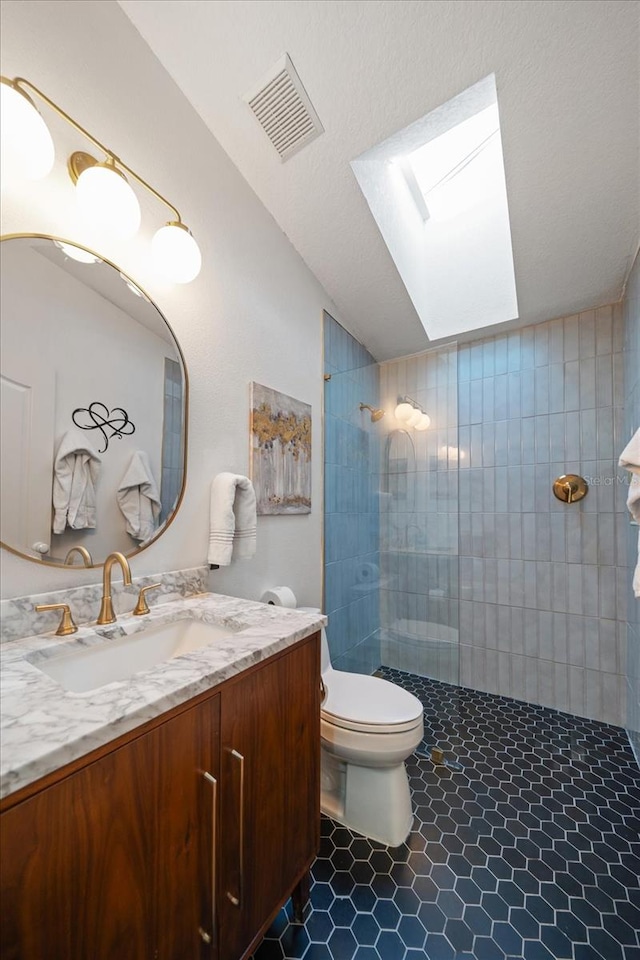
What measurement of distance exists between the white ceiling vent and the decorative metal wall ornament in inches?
47.6

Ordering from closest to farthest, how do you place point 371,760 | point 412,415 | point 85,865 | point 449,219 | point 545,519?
1. point 85,865
2. point 371,760
3. point 449,219
4. point 545,519
5. point 412,415

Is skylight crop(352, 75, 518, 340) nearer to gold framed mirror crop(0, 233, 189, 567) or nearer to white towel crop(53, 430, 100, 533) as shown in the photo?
gold framed mirror crop(0, 233, 189, 567)

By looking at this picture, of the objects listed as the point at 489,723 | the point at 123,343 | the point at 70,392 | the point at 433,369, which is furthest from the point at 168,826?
the point at 433,369

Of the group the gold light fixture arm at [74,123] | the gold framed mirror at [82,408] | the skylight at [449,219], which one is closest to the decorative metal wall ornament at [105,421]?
the gold framed mirror at [82,408]

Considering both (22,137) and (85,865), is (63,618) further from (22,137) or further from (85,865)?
(22,137)

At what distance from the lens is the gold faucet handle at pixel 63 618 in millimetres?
912

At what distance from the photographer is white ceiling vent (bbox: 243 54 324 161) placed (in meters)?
1.26

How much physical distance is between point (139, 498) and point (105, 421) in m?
0.25

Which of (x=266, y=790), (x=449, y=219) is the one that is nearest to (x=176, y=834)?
(x=266, y=790)

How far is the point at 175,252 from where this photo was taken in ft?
3.92

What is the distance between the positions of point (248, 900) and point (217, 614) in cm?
63

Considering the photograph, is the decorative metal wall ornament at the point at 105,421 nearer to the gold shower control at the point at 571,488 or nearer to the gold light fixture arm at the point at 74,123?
the gold light fixture arm at the point at 74,123

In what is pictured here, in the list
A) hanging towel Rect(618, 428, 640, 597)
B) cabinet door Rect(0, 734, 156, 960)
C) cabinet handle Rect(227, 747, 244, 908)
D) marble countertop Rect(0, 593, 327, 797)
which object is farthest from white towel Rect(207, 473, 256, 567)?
hanging towel Rect(618, 428, 640, 597)

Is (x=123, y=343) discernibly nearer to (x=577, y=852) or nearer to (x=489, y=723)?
(x=577, y=852)
